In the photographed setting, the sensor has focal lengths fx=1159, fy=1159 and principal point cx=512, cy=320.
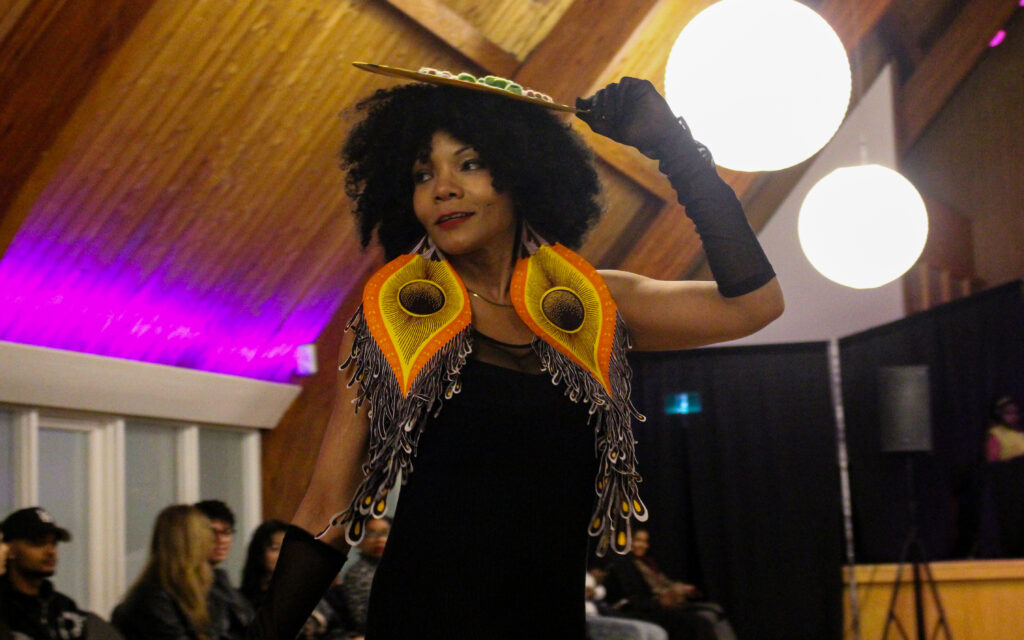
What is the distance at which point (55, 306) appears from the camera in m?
4.23

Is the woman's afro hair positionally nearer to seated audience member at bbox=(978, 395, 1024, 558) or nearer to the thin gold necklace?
the thin gold necklace

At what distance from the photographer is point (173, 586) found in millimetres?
3951

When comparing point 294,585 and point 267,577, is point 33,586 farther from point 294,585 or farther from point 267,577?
point 294,585

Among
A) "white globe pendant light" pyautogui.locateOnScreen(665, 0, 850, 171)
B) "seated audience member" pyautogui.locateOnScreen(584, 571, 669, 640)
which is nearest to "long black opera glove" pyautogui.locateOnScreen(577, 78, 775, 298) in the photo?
"white globe pendant light" pyautogui.locateOnScreen(665, 0, 850, 171)

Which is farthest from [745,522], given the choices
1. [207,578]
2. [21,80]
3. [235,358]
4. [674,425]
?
[21,80]

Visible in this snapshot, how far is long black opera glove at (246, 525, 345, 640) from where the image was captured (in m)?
1.16

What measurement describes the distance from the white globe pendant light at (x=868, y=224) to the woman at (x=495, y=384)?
4.71 meters

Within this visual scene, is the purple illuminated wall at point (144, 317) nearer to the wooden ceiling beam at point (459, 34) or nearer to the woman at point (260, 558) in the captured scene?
the woman at point (260, 558)

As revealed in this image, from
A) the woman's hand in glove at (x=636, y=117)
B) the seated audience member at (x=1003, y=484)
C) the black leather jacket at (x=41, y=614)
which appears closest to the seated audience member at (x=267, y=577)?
the black leather jacket at (x=41, y=614)

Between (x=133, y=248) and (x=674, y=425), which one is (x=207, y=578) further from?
(x=674, y=425)

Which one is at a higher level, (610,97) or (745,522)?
(610,97)

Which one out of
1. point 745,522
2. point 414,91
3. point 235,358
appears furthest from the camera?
point 745,522

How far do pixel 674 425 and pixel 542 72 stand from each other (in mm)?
3259

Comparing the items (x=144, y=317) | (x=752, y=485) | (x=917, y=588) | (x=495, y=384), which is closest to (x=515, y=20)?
(x=144, y=317)
